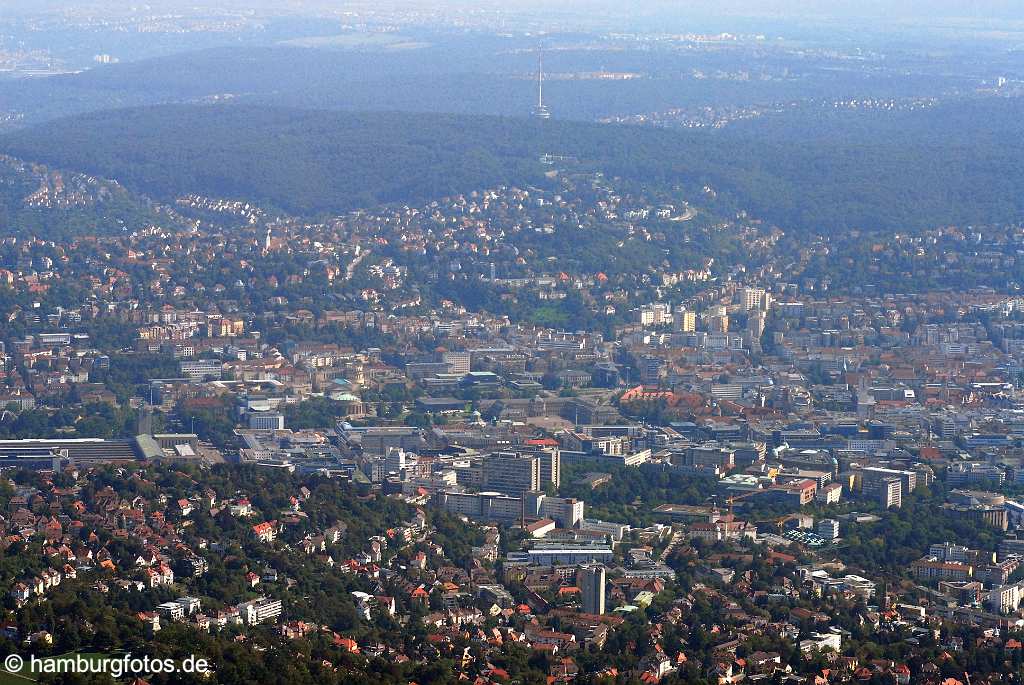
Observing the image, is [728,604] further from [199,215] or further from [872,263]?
[199,215]

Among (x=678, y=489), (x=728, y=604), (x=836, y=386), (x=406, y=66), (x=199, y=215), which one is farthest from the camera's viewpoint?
(x=406, y=66)

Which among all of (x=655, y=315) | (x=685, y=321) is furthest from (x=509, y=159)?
(x=685, y=321)

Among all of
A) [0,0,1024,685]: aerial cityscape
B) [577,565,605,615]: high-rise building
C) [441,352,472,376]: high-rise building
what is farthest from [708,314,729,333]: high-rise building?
[577,565,605,615]: high-rise building

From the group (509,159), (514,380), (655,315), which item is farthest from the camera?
(509,159)

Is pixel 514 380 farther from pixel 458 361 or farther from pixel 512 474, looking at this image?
pixel 512 474

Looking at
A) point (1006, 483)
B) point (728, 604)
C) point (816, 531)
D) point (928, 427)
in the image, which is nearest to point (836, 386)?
point (928, 427)

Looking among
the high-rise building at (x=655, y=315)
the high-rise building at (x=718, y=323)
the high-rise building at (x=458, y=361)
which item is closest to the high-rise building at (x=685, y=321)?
the high-rise building at (x=655, y=315)
